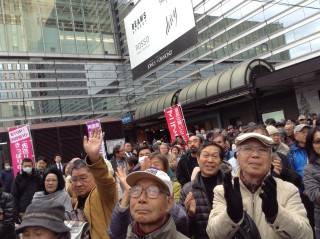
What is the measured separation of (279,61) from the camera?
19938 millimetres

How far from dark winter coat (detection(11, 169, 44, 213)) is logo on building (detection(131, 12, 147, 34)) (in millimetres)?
6594

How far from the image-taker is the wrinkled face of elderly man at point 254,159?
227 centimetres

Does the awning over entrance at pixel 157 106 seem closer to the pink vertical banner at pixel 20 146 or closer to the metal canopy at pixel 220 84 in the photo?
the metal canopy at pixel 220 84

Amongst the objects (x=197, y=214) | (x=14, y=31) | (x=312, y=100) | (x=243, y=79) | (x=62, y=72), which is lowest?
(x=197, y=214)

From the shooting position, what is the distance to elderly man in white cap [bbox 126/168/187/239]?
2.09m

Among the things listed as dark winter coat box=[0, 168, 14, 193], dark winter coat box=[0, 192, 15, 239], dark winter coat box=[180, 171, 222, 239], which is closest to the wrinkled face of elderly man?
dark winter coat box=[180, 171, 222, 239]

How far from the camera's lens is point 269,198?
5.99 ft

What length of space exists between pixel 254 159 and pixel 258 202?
29 centimetres

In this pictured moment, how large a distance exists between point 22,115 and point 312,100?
21588mm

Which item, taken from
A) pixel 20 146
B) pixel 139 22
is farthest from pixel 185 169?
pixel 139 22

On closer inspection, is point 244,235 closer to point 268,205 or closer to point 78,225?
point 268,205

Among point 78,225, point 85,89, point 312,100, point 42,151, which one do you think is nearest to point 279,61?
point 312,100

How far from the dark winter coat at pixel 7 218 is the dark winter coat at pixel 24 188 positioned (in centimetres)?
213

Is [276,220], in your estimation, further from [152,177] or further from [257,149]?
[152,177]
